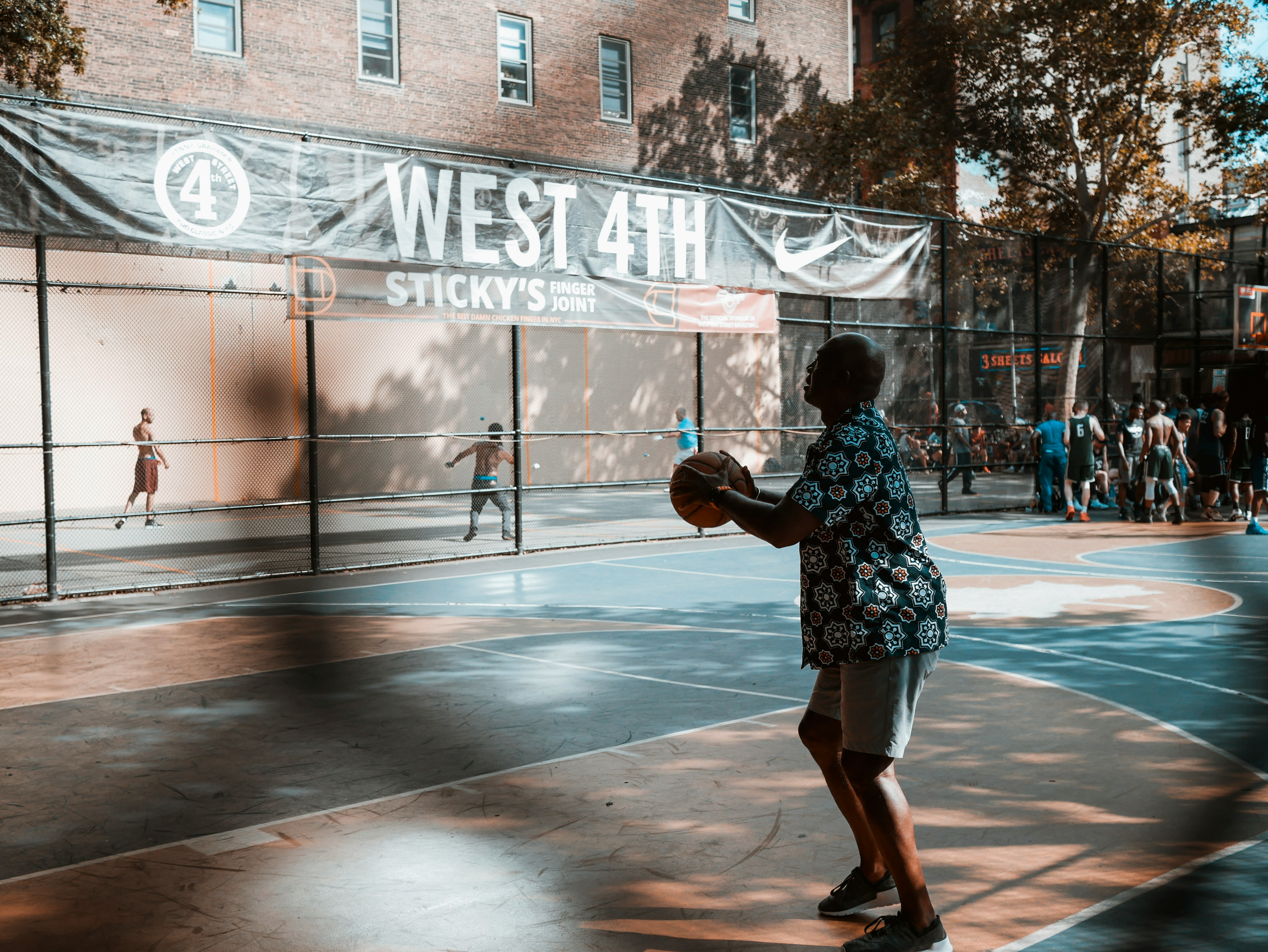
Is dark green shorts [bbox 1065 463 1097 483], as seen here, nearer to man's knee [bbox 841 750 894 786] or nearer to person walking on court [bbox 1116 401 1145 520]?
person walking on court [bbox 1116 401 1145 520]

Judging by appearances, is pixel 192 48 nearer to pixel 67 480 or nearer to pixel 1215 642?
pixel 67 480

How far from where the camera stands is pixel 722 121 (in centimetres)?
2859

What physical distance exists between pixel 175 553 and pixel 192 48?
999cm

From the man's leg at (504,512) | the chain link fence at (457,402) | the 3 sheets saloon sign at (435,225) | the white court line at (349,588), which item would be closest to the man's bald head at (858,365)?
the chain link fence at (457,402)

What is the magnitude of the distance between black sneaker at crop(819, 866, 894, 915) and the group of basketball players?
14150 mm

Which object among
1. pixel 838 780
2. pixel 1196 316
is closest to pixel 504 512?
pixel 838 780

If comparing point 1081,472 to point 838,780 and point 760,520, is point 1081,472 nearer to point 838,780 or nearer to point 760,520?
point 838,780

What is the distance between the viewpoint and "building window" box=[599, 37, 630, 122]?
26344mm

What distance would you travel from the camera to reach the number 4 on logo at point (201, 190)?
1104cm

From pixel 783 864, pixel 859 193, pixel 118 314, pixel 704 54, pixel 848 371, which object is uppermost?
pixel 704 54

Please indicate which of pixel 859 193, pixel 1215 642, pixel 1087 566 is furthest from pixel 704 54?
pixel 1215 642

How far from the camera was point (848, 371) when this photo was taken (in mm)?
3732

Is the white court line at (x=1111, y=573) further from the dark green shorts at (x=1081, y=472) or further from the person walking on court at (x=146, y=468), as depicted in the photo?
the person walking on court at (x=146, y=468)

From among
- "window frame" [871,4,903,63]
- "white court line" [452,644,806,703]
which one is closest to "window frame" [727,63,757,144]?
"window frame" [871,4,903,63]
